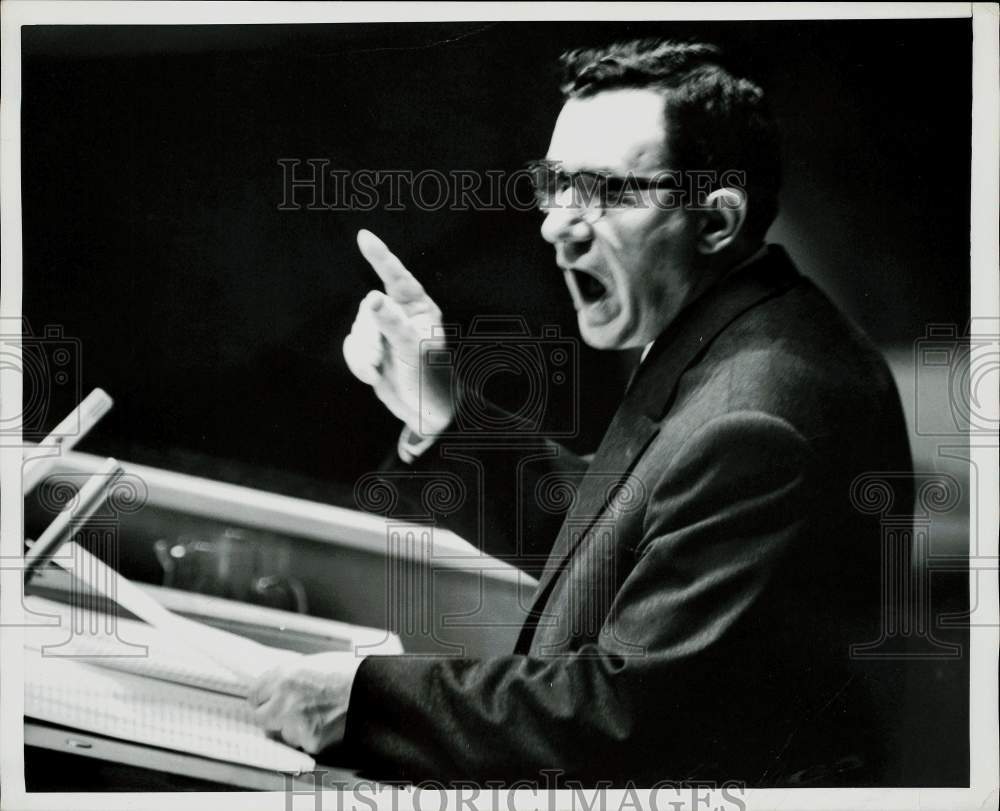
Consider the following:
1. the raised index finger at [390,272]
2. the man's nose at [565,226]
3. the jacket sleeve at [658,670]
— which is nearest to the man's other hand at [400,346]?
the raised index finger at [390,272]

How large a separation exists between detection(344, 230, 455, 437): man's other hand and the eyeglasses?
1.02ft

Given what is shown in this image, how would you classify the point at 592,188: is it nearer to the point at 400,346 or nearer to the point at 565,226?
the point at 565,226

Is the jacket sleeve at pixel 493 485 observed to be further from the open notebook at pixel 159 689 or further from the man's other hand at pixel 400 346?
the open notebook at pixel 159 689

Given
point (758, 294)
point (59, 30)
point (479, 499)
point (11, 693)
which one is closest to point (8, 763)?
point (11, 693)

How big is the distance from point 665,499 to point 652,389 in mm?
212

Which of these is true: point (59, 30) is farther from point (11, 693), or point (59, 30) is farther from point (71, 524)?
point (11, 693)

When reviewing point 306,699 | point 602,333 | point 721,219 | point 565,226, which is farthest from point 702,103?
point 306,699

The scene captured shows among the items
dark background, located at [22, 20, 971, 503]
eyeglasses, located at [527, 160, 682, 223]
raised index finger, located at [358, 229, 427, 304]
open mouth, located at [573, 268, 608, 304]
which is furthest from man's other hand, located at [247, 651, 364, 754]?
eyeglasses, located at [527, 160, 682, 223]

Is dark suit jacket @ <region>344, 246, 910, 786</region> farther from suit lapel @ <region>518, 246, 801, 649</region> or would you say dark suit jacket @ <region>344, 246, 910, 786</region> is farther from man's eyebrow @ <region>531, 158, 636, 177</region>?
man's eyebrow @ <region>531, 158, 636, 177</region>

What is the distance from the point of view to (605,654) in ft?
5.80

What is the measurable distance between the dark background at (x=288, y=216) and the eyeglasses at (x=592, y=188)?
0.15 feet

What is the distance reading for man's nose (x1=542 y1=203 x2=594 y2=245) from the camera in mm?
1832

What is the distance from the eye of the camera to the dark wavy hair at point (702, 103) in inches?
71.3

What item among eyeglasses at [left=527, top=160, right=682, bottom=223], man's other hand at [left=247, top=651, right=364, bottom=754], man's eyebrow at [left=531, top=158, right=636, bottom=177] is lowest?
man's other hand at [left=247, top=651, right=364, bottom=754]
